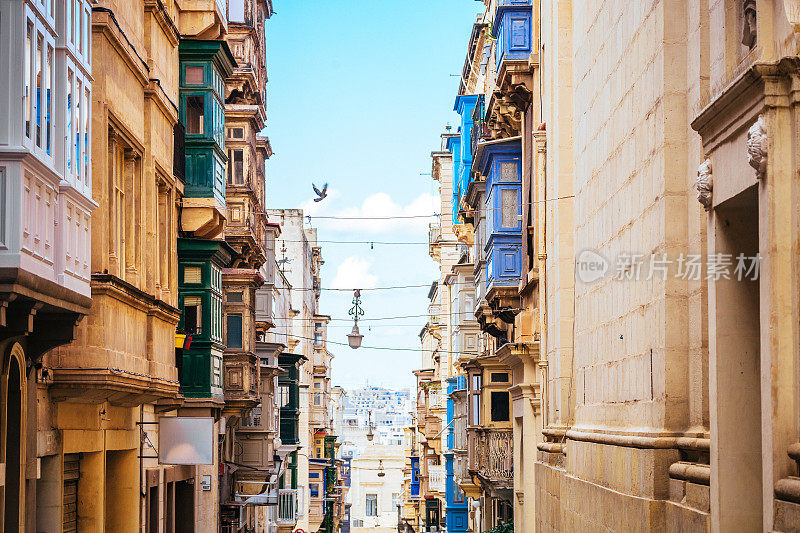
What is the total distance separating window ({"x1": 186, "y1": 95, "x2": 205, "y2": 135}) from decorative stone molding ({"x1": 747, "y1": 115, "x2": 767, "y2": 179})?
19.9m

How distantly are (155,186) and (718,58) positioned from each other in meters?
14.0

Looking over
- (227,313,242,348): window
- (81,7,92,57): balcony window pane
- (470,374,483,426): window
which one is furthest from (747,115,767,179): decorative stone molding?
(470,374,483,426): window

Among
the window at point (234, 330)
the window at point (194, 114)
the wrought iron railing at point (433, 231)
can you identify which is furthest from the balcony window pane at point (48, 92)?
the wrought iron railing at point (433, 231)

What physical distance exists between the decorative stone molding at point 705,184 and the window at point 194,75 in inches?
706

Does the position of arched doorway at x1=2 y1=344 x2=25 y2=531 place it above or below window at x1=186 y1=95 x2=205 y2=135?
below

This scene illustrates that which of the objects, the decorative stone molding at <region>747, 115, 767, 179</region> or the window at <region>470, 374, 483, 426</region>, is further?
the window at <region>470, 374, 483, 426</region>

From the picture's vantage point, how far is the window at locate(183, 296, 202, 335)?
1132 inches

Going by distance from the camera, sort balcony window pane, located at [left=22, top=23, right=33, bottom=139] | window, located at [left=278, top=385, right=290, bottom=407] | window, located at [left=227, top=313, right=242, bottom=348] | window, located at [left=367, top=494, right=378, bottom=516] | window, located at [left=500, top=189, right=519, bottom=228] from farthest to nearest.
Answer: window, located at [left=367, top=494, right=378, bottom=516] < window, located at [left=278, top=385, right=290, bottom=407] < window, located at [left=227, top=313, right=242, bottom=348] < window, located at [left=500, top=189, right=519, bottom=228] < balcony window pane, located at [left=22, top=23, right=33, bottom=139]

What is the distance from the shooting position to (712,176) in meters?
10.9

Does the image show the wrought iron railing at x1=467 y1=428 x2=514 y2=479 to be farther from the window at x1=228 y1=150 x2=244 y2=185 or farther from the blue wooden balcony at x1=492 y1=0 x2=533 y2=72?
the blue wooden balcony at x1=492 y1=0 x2=533 y2=72

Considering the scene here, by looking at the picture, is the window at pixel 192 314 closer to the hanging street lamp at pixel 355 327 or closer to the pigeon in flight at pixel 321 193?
the hanging street lamp at pixel 355 327

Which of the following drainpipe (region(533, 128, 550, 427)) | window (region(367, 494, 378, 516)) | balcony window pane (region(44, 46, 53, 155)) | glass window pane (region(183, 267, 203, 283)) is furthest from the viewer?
window (region(367, 494, 378, 516))

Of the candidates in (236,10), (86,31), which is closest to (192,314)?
(236,10)

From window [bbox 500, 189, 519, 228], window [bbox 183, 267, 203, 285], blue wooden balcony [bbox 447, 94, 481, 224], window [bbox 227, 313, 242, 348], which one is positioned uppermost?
blue wooden balcony [bbox 447, 94, 481, 224]
